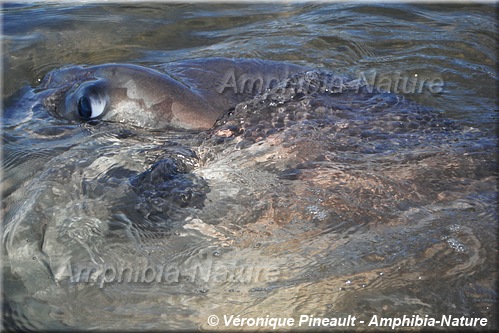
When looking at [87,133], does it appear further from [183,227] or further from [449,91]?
[449,91]

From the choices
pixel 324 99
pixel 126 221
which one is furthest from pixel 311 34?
pixel 126 221

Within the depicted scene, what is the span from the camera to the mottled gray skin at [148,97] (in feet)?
11.2

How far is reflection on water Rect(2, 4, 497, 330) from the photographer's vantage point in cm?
240

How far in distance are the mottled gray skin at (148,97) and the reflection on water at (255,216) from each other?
0.28 ft

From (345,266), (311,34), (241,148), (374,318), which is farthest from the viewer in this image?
(311,34)

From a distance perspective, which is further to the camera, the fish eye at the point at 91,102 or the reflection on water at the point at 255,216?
the fish eye at the point at 91,102

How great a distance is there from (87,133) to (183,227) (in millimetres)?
999

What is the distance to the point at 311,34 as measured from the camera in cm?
557

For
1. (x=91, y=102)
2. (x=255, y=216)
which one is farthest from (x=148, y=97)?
(x=255, y=216)

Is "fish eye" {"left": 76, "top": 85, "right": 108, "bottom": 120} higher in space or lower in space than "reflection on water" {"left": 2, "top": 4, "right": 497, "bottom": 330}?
→ higher

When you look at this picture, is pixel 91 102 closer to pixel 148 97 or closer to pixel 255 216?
pixel 148 97

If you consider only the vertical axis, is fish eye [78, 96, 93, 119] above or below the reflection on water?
above

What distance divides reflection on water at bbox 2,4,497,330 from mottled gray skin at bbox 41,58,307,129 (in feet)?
0.28

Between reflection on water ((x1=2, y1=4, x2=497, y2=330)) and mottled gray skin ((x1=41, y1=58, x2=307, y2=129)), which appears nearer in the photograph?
reflection on water ((x1=2, y1=4, x2=497, y2=330))
